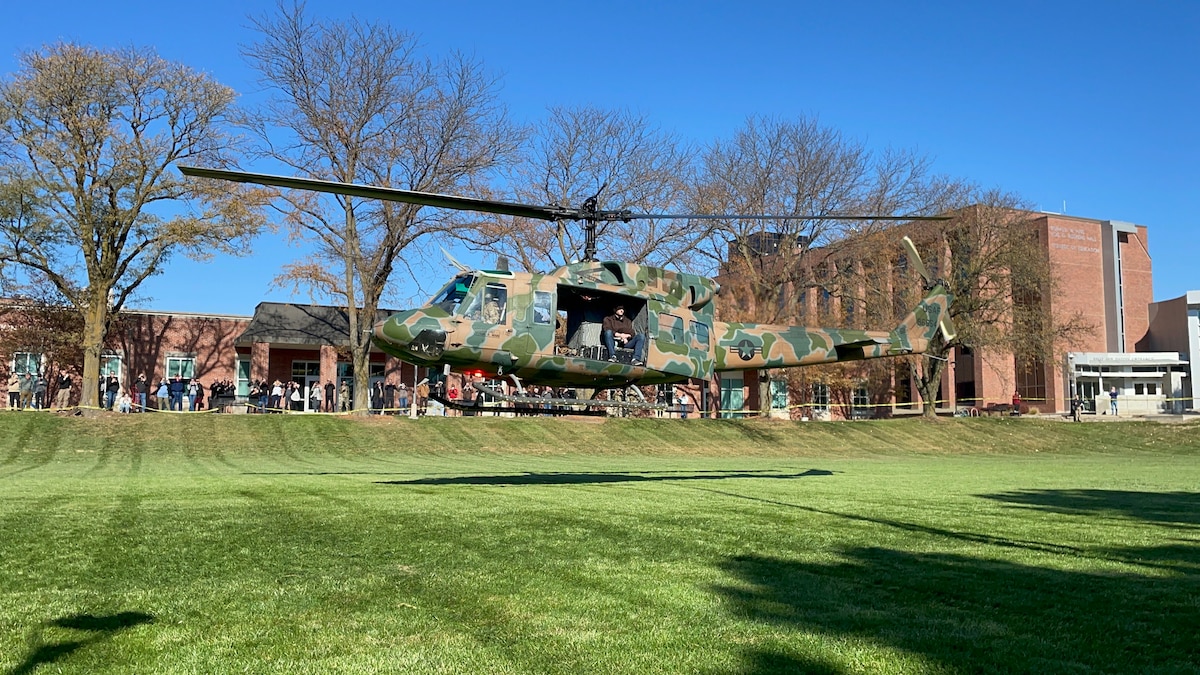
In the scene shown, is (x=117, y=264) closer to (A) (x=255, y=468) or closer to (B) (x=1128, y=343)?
(A) (x=255, y=468)

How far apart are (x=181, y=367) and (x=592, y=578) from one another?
161ft

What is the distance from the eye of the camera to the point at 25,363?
151ft

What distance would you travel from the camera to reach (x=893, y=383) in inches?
2539

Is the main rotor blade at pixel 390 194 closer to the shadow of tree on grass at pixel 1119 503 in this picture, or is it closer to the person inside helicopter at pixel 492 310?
the person inside helicopter at pixel 492 310

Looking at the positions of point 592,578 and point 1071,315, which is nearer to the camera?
point 592,578

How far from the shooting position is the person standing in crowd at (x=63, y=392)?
4172cm

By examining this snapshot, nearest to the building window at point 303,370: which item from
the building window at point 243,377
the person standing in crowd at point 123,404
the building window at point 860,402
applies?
the building window at point 243,377

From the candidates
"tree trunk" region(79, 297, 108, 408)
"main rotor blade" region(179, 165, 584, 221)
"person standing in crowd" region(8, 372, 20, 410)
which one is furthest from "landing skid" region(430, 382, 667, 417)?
"person standing in crowd" region(8, 372, 20, 410)

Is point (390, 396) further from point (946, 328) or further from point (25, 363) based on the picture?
point (946, 328)

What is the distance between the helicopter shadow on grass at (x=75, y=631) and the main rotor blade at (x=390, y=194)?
7208 millimetres

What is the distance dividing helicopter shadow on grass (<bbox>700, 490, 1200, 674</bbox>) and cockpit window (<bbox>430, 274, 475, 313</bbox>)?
9409 millimetres

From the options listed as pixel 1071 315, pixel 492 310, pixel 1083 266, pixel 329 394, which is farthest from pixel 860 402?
pixel 492 310

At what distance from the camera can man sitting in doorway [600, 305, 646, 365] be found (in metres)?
17.1

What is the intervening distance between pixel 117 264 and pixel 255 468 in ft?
65.9
